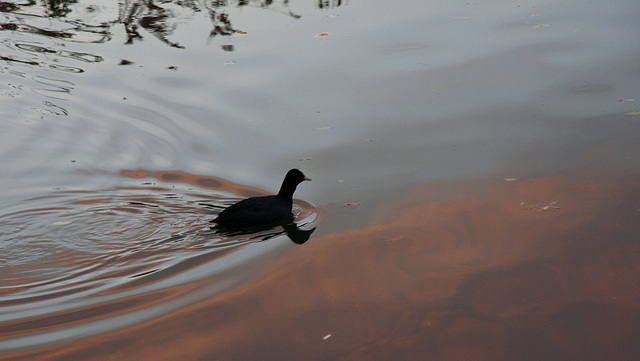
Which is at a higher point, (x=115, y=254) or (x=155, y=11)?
(x=155, y=11)

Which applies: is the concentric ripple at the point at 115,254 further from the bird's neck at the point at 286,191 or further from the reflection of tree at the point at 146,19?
the reflection of tree at the point at 146,19

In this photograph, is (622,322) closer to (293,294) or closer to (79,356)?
(293,294)

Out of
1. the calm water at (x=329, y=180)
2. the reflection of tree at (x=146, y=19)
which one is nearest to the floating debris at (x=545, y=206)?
the calm water at (x=329, y=180)

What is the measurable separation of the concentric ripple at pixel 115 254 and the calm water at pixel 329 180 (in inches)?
1.0

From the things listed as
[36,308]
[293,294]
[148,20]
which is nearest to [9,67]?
[148,20]

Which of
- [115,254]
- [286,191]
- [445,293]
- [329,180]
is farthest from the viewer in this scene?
[329,180]

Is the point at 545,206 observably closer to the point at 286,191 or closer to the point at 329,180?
the point at 329,180

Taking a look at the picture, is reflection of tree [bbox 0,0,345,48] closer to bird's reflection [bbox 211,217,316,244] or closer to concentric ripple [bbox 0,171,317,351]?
concentric ripple [bbox 0,171,317,351]

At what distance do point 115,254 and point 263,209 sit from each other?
1.65 metres

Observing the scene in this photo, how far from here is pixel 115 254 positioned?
729 centimetres

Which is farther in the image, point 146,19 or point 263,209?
point 146,19

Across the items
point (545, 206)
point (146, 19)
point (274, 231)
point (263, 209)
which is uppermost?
point (146, 19)

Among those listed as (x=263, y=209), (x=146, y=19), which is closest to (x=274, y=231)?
(x=263, y=209)

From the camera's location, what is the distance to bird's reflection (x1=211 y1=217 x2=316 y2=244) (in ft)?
25.8
